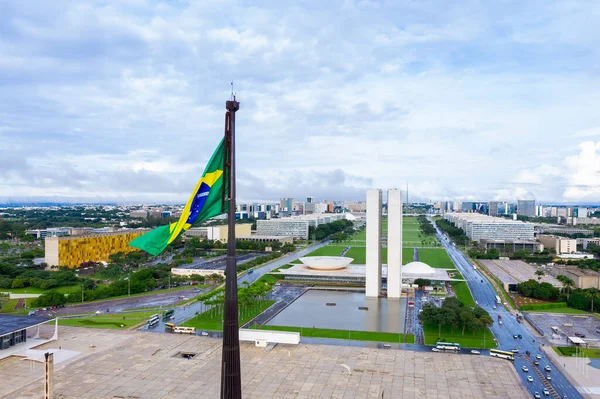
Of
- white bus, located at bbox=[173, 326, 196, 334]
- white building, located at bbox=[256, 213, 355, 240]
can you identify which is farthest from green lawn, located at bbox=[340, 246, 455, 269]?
white bus, located at bbox=[173, 326, 196, 334]

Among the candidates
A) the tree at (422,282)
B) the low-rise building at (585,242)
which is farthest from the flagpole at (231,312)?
the low-rise building at (585,242)

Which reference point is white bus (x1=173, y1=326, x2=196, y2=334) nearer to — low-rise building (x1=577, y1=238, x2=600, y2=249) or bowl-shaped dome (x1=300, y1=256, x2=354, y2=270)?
bowl-shaped dome (x1=300, y1=256, x2=354, y2=270)

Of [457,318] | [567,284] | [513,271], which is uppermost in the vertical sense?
[567,284]

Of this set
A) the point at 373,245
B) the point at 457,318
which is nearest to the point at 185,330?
the point at 457,318

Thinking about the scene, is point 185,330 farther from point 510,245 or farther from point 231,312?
point 510,245

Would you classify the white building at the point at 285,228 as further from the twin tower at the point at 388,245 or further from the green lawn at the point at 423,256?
the twin tower at the point at 388,245

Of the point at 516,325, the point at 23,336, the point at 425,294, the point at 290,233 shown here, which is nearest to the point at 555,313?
the point at 516,325
